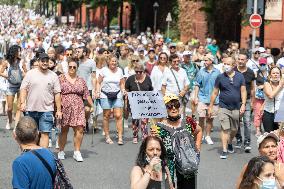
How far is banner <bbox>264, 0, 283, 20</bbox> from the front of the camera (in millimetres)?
45094

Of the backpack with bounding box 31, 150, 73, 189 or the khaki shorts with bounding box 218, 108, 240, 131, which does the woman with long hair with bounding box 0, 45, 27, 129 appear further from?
the backpack with bounding box 31, 150, 73, 189

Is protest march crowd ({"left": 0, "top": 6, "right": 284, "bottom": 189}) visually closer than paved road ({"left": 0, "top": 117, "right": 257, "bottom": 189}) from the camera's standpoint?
Yes

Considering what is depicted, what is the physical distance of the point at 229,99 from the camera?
1388 cm

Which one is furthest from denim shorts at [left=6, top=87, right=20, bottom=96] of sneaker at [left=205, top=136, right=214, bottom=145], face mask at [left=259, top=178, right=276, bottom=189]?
face mask at [left=259, top=178, right=276, bottom=189]

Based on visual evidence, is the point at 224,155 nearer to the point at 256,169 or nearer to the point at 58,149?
the point at 58,149

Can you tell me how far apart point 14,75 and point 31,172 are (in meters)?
10.4

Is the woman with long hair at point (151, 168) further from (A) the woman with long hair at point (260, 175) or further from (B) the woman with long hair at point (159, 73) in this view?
(B) the woman with long hair at point (159, 73)

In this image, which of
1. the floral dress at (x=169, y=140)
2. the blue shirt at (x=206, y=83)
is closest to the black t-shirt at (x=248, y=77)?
the blue shirt at (x=206, y=83)

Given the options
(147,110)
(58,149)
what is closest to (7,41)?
(58,149)

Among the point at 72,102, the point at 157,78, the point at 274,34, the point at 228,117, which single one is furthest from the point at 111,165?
the point at 274,34

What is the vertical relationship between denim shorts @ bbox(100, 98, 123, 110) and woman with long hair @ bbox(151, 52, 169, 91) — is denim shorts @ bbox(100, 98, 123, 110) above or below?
below

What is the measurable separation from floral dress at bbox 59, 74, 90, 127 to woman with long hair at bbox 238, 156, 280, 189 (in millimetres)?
6780

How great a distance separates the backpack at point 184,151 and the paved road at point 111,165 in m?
3.43

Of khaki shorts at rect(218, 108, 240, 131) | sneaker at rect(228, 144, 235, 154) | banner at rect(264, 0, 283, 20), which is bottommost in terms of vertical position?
sneaker at rect(228, 144, 235, 154)
